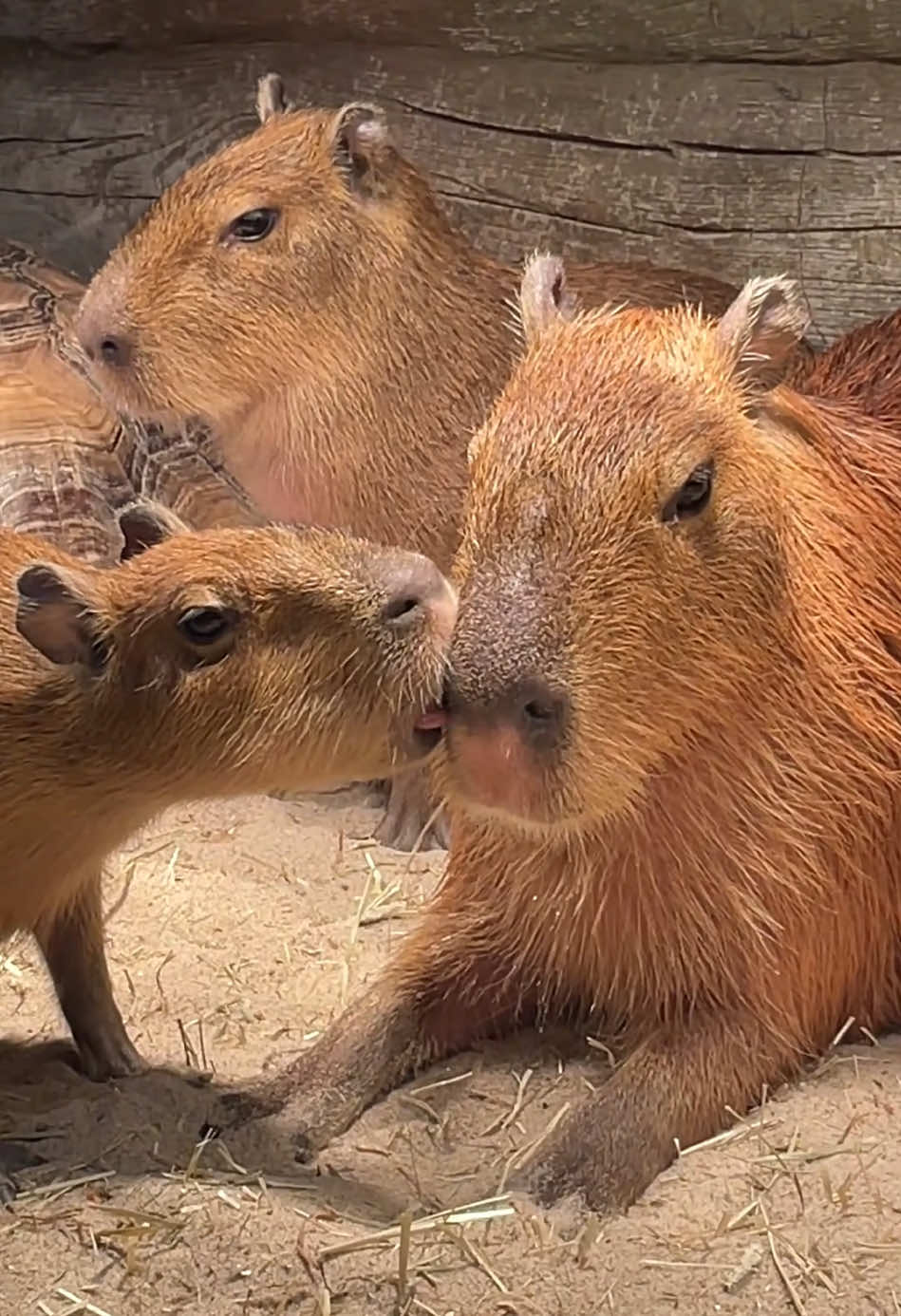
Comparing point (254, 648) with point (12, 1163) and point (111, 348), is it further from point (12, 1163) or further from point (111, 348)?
point (111, 348)

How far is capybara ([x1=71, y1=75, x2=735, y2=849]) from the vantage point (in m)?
3.98

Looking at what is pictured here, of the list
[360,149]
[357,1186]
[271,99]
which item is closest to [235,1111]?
[357,1186]

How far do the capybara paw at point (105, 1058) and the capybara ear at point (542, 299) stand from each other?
1.35 metres

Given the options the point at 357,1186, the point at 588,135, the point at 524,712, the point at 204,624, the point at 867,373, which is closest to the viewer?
the point at 524,712

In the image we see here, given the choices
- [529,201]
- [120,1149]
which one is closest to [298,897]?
[120,1149]

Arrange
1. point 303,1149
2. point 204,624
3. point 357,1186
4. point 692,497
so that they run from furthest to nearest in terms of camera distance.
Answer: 1. point 303,1149
2. point 357,1186
3. point 204,624
4. point 692,497

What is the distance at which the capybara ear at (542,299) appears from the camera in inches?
118

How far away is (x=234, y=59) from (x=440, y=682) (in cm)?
278

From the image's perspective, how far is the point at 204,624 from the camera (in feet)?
9.24

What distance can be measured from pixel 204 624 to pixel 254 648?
0.29ft

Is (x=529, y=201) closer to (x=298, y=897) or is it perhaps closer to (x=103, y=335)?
(x=103, y=335)

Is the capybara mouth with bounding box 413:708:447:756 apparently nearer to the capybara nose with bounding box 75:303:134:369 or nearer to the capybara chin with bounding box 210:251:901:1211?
the capybara chin with bounding box 210:251:901:1211

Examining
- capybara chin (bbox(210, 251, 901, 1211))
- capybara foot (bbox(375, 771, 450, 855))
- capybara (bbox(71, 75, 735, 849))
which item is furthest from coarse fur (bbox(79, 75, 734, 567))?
capybara chin (bbox(210, 251, 901, 1211))

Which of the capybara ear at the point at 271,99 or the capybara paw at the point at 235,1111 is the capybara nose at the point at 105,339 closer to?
the capybara ear at the point at 271,99
